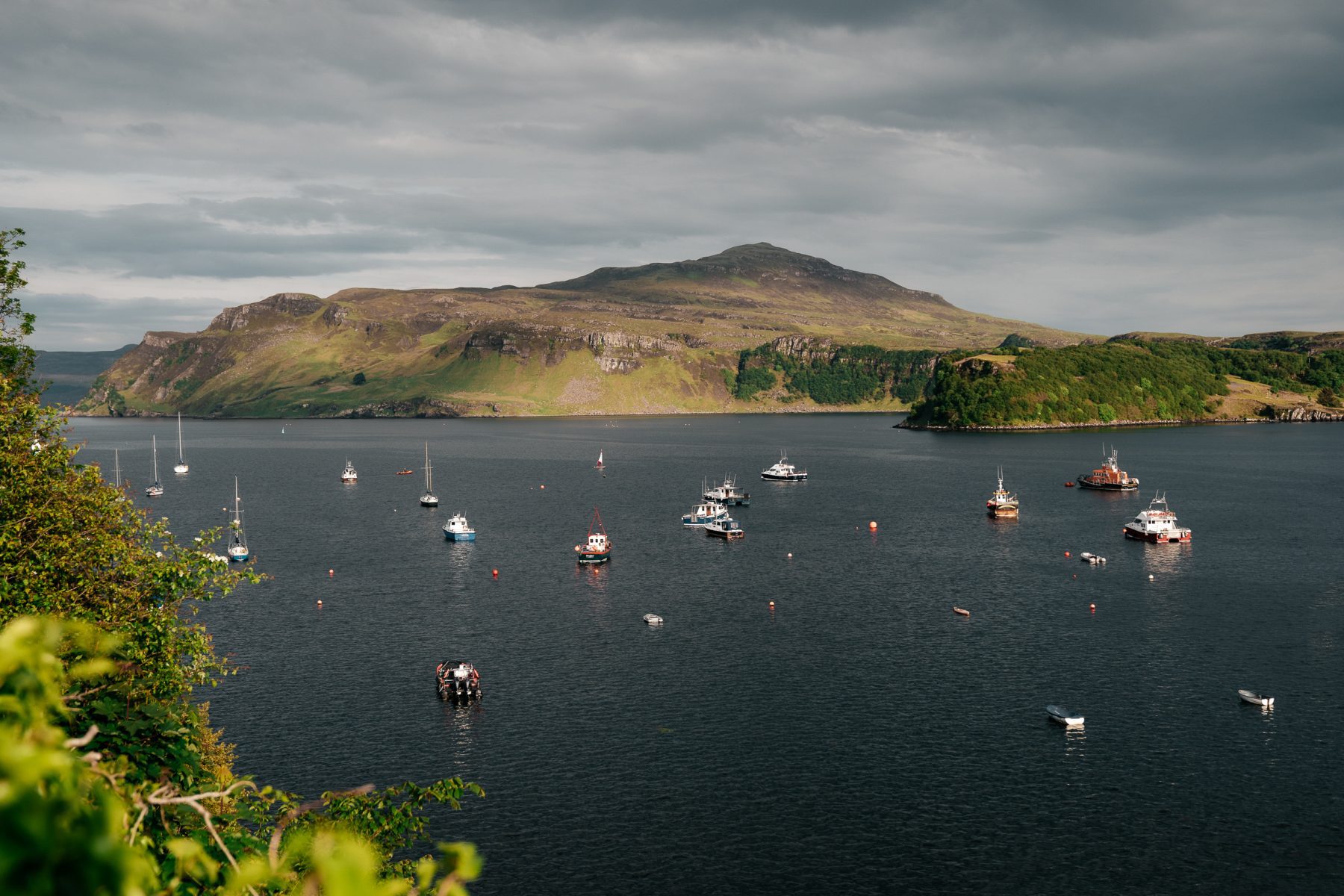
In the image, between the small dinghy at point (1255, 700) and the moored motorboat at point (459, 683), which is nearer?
the small dinghy at point (1255, 700)

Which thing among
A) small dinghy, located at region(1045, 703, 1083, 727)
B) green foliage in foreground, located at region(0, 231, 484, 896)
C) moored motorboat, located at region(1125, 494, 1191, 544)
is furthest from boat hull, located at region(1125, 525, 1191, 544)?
green foliage in foreground, located at region(0, 231, 484, 896)

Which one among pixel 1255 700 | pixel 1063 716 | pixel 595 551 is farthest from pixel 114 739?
pixel 595 551

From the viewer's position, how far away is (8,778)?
5914mm

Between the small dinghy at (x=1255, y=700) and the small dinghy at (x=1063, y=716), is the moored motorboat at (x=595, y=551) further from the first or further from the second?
the small dinghy at (x=1255, y=700)

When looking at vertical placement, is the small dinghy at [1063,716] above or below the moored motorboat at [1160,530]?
below

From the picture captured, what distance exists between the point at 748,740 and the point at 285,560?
111 metres

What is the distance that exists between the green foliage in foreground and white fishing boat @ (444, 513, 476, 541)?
375 feet

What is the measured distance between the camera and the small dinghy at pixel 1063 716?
87938mm

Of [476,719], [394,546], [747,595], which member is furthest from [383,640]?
[394,546]

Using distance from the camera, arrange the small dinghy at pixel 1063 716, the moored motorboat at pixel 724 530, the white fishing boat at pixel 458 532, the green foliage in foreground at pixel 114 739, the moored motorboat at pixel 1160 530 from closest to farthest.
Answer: the green foliage in foreground at pixel 114 739, the small dinghy at pixel 1063 716, the moored motorboat at pixel 1160 530, the white fishing boat at pixel 458 532, the moored motorboat at pixel 724 530

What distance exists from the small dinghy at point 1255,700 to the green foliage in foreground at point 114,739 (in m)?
78.8

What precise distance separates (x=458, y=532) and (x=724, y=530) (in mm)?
52367

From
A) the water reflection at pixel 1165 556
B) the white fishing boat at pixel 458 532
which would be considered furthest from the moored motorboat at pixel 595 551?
the water reflection at pixel 1165 556

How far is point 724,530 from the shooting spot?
19125 cm
